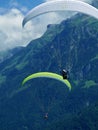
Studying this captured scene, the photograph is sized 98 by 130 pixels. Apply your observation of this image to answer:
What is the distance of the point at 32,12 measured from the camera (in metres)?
47.3

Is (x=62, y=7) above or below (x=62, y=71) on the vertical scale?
above

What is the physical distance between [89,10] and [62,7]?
127 inches

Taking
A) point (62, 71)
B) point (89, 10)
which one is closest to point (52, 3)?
point (89, 10)

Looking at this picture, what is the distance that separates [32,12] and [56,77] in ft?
42.6

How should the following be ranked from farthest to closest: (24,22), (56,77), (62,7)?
(56,77)
(24,22)
(62,7)

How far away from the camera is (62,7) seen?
45.2 m

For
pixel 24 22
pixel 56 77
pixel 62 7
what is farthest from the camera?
pixel 56 77

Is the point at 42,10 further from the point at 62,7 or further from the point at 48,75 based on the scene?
the point at 48,75

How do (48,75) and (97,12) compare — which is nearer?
(97,12)

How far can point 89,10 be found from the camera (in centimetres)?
4600

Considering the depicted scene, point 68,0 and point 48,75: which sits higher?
point 68,0

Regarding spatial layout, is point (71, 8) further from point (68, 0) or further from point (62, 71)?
point (62, 71)

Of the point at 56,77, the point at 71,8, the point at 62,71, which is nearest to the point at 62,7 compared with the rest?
the point at 71,8

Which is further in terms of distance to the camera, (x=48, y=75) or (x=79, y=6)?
(x=48, y=75)
